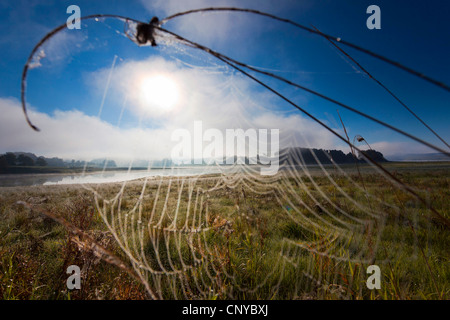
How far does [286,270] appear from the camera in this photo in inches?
73.7

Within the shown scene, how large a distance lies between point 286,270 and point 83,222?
211cm

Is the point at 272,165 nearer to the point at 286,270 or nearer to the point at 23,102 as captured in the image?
the point at 286,270

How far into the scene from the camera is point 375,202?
16.8 feet

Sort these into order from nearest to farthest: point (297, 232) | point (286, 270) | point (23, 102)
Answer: point (23, 102), point (286, 270), point (297, 232)

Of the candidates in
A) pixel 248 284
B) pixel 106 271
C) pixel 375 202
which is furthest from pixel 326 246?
pixel 375 202

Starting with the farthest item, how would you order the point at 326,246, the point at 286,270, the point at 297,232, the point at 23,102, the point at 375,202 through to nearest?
1. the point at 375,202
2. the point at 297,232
3. the point at 326,246
4. the point at 286,270
5. the point at 23,102
